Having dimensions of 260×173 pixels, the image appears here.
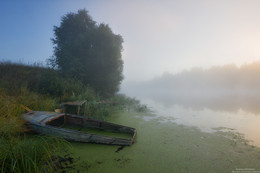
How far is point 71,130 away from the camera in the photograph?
258 centimetres

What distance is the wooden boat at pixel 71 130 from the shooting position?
2566 millimetres

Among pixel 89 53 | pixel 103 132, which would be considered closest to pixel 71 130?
pixel 103 132

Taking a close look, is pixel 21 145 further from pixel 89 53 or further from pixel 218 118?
pixel 89 53

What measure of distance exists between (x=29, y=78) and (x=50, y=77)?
311 centimetres

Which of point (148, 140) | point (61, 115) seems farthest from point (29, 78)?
point (148, 140)

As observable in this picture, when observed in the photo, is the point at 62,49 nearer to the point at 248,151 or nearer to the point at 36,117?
the point at 36,117

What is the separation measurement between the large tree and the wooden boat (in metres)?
7.11

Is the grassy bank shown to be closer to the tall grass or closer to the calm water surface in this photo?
the tall grass

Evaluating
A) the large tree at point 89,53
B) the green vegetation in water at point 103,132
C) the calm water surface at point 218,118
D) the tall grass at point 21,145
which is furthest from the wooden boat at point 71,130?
the large tree at point 89,53

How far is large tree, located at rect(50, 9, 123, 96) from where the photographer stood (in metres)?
10.6

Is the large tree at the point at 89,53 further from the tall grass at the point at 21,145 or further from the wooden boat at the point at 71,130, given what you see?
the wooden boat at the point at 71,130

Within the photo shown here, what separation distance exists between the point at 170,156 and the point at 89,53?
35.4 ft

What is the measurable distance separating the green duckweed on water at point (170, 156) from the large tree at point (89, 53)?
875cm

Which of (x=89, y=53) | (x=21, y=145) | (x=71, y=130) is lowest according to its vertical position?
(x=71, y=130)
